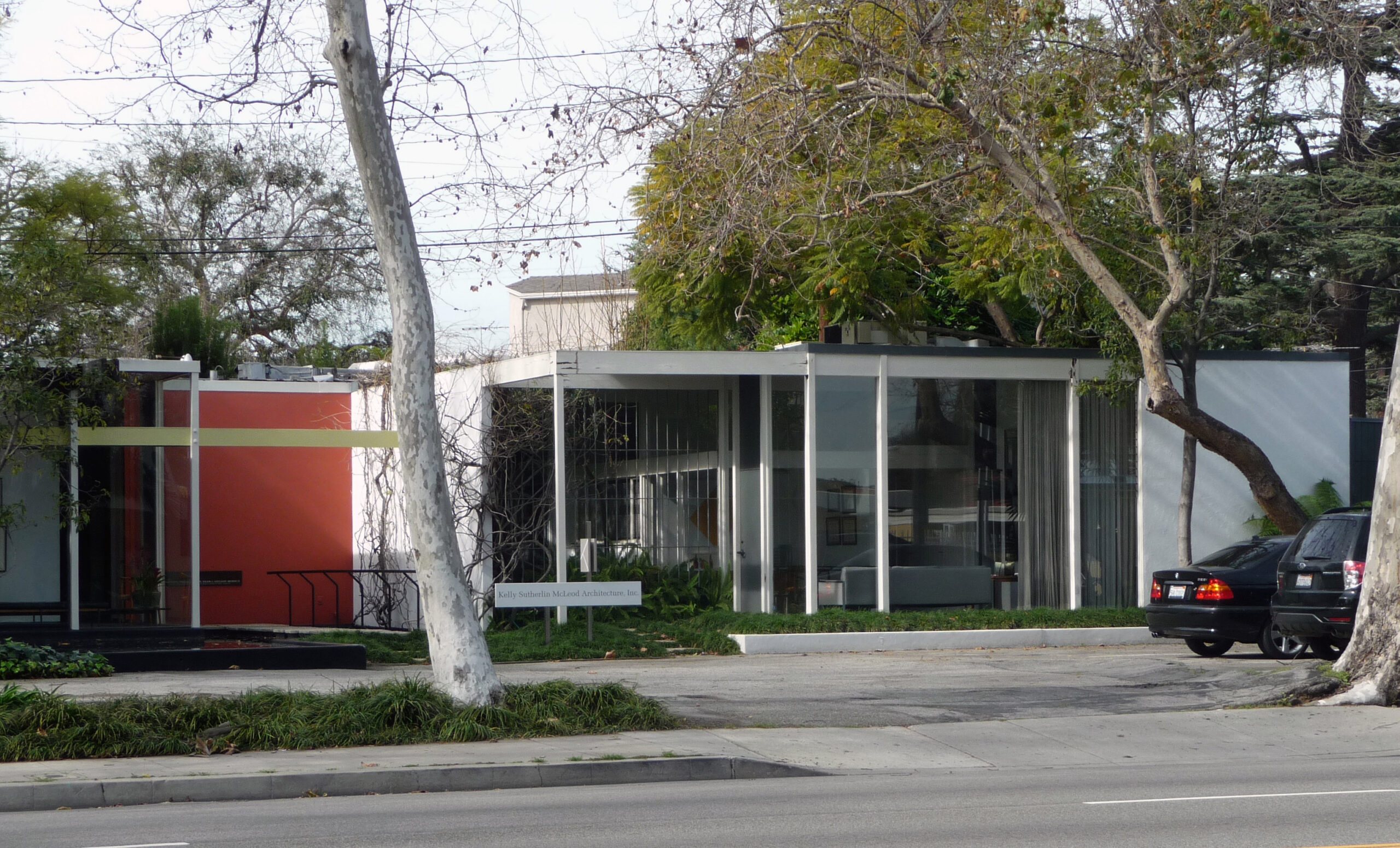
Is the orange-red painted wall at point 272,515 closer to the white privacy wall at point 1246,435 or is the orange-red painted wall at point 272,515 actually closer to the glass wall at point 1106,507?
the glass wall at point 1106,507

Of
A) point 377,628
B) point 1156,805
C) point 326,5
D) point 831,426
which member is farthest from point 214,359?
point 1156,805

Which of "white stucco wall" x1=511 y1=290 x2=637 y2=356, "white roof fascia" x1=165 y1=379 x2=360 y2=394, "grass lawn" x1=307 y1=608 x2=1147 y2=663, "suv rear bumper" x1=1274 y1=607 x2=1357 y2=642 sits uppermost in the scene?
"white stucco wall" x1=511 y1=290 x2=637 y2=356

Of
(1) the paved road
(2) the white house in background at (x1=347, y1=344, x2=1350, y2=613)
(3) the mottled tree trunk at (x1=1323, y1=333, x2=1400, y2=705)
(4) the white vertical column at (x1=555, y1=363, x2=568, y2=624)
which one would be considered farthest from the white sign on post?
(3) the mottled tree trunk at (x1=1323, y1=333, x2=1400, y2=705)

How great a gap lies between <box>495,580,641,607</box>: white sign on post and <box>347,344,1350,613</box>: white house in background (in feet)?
4.49

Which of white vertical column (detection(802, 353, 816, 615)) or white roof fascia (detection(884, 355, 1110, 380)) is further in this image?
white roof fascia (detection(884, 355, 1110, 380))

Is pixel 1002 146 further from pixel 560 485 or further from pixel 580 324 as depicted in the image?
pixel 580 324

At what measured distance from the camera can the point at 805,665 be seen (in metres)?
17.6

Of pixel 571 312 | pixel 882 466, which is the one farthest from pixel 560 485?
pixel 571 312

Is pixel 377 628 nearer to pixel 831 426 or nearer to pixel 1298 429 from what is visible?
pixel 831 426

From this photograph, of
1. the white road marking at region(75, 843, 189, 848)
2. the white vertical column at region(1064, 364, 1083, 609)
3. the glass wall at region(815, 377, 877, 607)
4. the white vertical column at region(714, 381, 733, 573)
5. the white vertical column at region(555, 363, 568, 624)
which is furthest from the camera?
the white vertical column at region(1064, 364, 1083, 609)

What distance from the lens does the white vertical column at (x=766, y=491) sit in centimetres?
2091

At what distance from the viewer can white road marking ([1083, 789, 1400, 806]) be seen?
908cm

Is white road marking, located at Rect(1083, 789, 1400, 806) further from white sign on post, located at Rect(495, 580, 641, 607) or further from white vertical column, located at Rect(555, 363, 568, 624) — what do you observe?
white vertical column, located at Rect(555, 363, 568, 624)

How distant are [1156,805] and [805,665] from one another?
29.0 feet
